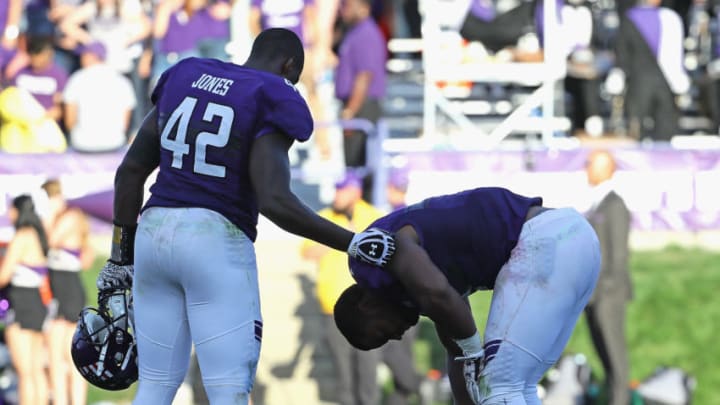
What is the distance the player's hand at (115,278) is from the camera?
6.40 m

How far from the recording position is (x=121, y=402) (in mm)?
12367

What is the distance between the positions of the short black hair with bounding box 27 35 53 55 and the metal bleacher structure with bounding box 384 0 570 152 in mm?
3488

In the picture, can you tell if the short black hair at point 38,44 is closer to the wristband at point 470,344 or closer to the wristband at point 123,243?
the wristband at point 123,243

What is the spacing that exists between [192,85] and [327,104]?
8542mm

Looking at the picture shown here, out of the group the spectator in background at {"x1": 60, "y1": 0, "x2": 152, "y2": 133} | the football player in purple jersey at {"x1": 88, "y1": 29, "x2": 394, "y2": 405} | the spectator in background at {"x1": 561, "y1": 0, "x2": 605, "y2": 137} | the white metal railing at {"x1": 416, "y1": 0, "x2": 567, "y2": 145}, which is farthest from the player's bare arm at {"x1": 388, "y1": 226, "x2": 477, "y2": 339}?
the spectator in background at {"x1": 561, "y1": 0, "x2": 605, "y2": 137}

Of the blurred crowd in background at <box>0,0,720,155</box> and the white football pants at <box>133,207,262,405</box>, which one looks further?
the blurred crowd in background at <box>0,0,720,155</box>

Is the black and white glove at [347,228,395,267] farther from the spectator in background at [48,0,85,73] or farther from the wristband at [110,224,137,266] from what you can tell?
the spectator in background at [48,0,85,73]

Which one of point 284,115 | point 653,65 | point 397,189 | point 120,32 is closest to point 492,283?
point 284,115

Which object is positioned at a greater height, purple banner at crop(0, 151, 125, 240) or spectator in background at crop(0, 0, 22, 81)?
spectator in background at crop(0, 0, 22, 81)

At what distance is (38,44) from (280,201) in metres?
8.90

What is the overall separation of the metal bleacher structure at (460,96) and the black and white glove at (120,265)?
312 inches

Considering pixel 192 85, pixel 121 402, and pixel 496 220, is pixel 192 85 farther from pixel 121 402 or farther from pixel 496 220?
pixel 121 402

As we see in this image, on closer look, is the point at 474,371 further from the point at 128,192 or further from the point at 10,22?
the point at 10,22

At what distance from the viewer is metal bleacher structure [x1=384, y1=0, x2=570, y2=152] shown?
15.2m
